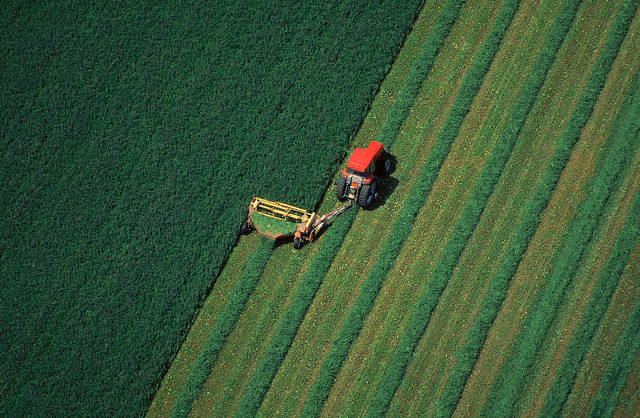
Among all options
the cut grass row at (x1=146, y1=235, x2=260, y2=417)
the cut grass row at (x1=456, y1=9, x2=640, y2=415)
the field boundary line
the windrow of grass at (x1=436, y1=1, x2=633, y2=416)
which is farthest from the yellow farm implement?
the cut grass row at (x1=456, y1=9, x2=640, y2=415)

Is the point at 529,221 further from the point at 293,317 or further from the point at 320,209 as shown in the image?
the point at 293,317

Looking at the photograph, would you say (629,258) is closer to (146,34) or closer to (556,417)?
(556,417)

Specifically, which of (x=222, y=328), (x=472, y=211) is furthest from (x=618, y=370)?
(x=222, y=328)

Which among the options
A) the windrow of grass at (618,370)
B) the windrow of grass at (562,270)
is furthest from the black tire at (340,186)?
the windrow of grass at (618,370)

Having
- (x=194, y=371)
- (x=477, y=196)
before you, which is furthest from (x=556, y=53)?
(x=194, y=371)

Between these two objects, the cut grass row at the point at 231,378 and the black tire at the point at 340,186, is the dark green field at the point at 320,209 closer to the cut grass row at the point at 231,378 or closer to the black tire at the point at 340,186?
the cut grass row at the point at 231,378

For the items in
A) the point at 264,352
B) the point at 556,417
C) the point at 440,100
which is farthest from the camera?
the point at 440,100

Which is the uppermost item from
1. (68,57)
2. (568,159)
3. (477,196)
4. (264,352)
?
(568,159)
